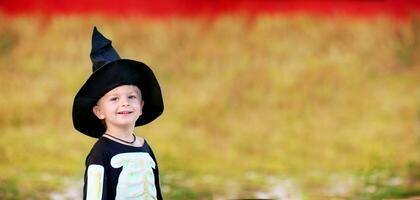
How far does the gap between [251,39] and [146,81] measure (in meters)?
1.78

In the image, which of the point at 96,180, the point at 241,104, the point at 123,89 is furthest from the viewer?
the point at 241,104

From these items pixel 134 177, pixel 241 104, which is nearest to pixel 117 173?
pixel 134 177

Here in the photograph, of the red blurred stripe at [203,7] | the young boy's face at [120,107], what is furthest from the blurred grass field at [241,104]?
the young boy's face at [120,107]

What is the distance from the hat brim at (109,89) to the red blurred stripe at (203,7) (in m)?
1.68

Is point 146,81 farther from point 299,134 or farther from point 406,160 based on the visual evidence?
point 406,160

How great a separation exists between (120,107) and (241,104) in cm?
183

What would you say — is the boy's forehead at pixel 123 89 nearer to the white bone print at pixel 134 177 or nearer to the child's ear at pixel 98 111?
the child's ear at pixel 98 111

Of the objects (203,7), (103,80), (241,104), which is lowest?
(103,80)

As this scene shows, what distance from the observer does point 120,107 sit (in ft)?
6.99

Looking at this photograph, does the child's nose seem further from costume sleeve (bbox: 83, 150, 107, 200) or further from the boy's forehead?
costume sleeve (bbox: 83, 150, 107, 200)

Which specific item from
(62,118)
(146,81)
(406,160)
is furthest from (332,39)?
(146,81)

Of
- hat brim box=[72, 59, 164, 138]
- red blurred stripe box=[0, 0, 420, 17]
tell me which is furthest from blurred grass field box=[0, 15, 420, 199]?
hat brim box=[72, 59, 164, 138]

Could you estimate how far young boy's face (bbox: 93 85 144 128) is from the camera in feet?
7.00

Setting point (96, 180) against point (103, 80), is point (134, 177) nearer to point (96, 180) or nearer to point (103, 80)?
point (96, 180)
